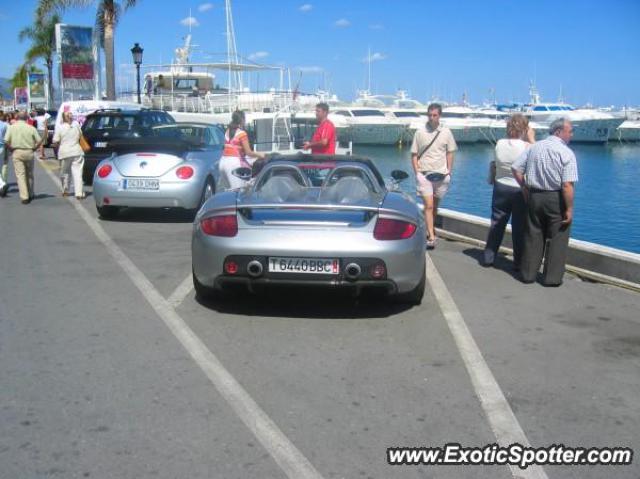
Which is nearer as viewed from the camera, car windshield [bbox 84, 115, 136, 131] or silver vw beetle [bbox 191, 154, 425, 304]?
silver vw beetle [bbox 191, 154, 425, 304]

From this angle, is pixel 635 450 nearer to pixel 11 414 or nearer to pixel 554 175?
pixel 11 414

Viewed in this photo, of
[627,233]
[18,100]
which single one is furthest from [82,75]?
[18,100]

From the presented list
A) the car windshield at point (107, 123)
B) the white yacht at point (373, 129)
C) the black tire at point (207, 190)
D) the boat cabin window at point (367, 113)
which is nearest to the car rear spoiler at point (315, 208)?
the black tire at point (207, 190)

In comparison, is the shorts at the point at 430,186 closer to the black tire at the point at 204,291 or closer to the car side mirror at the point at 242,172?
the car side mirror at the point at 242,172

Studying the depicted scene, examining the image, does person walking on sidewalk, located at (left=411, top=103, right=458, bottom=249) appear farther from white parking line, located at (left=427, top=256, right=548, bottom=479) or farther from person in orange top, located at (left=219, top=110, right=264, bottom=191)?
person in orange top, located at (left=219, top=110, right=264, bottom=191)

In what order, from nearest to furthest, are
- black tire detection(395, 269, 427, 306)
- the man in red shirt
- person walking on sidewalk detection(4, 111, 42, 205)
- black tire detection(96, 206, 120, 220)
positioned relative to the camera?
1. black tire detection(395, 269, 427, 306)
2. the man in red shirt
3. black tire detection(96, 206, 120, 220)
4. person walking on sidewalk detection(4, 111, 42, 205)

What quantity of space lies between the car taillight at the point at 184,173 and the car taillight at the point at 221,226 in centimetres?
526

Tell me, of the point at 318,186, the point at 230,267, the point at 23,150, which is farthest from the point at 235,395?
the point at 23,150

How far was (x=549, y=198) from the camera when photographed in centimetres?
693

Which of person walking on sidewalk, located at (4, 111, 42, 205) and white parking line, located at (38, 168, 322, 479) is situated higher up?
person walking on sidewalk, located at (4, 111, 42, 205)

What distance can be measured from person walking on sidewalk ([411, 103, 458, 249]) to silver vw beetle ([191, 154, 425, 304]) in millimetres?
3000

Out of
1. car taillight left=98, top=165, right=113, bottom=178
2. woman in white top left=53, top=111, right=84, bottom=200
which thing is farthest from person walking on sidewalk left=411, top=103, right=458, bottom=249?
woman in white top left=53, top=111, right=84, bottom=200

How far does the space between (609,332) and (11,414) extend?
4230mm

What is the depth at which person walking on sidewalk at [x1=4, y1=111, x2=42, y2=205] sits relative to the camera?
505 inches
